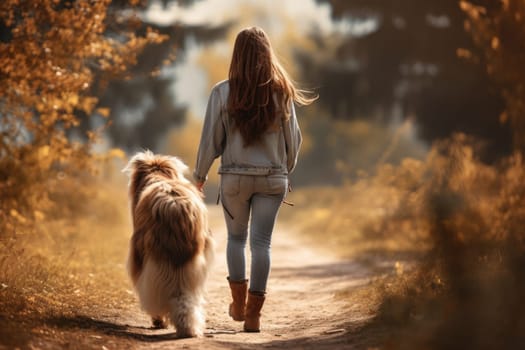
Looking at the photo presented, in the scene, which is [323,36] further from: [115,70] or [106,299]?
[106,299]

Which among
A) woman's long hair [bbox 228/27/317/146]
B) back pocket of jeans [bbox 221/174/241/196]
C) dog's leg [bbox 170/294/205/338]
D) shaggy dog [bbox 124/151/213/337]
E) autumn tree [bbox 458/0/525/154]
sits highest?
autumn tree [bbox 458/0/525/154]

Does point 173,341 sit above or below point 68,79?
below

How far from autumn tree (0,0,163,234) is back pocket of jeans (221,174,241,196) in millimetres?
3143

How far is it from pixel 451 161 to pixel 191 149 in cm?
2902

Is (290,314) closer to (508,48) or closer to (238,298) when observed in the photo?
(238,298)

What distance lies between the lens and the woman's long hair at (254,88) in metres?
5.41

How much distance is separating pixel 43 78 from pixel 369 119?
45.5 feet

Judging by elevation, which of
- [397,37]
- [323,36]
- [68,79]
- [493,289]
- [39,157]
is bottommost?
[493,289]

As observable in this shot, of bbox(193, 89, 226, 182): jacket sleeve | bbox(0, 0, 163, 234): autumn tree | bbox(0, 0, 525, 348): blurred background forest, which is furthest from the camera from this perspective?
bbox(0, 0, 163, 234): autumn tree

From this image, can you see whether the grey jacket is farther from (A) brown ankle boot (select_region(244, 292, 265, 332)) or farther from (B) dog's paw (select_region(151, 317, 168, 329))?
(B) dog's paw (select_region(151, 317, 168, 329))

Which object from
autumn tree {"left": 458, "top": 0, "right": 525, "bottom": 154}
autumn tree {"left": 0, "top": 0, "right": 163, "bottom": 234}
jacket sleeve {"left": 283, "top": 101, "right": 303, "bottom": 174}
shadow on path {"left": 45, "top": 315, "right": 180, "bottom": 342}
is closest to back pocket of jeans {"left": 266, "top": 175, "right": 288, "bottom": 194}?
jacket sleeve {"left": 283, "top": 101, "right": 303, "bottom": 174}

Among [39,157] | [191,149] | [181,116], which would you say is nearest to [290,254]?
[39,157]

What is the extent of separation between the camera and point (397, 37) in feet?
63.2

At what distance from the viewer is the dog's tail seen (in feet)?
17.1
